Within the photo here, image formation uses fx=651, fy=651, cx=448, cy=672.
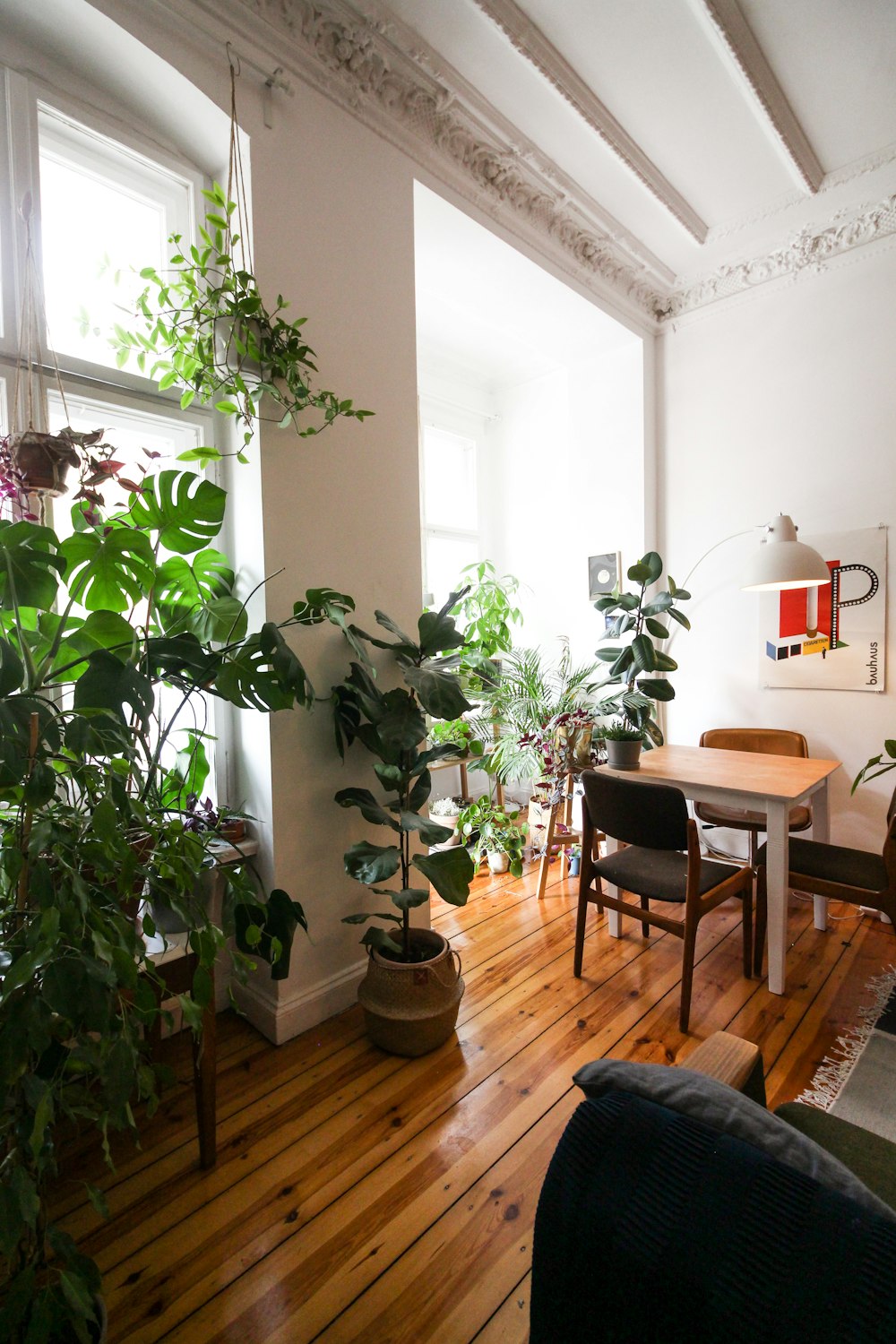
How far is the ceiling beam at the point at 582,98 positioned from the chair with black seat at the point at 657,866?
8.49 feet

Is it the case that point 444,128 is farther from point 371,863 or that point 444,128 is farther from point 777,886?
point 777,886

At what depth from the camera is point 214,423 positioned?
229 cm

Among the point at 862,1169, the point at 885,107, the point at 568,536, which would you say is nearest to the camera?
the point at 862,1169

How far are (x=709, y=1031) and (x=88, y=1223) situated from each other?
1.80 metres

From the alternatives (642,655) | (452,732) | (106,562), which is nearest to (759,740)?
(642,655)

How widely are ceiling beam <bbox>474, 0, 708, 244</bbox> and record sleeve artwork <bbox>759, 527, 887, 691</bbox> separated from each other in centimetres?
182

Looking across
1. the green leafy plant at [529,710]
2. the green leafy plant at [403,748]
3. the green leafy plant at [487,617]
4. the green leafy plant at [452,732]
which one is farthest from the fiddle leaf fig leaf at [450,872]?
the green leafy plant at [487,617]

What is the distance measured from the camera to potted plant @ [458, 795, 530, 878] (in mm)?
3637

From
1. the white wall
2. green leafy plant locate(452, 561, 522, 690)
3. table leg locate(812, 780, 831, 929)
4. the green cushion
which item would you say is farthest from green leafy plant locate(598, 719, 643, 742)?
the green cushion

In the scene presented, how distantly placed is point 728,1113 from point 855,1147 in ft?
2.32

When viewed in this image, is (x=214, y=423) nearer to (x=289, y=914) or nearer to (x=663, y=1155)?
(x=289, y=914)

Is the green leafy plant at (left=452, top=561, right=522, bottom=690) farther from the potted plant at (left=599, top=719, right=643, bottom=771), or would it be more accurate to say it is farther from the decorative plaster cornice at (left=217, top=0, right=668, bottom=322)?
the decorative plaster cornice at (left=217, top=0, right=668, bottom=322)

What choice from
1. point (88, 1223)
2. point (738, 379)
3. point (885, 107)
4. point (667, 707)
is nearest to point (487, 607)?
point (667, 707)

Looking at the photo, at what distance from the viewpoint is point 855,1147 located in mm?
1174
